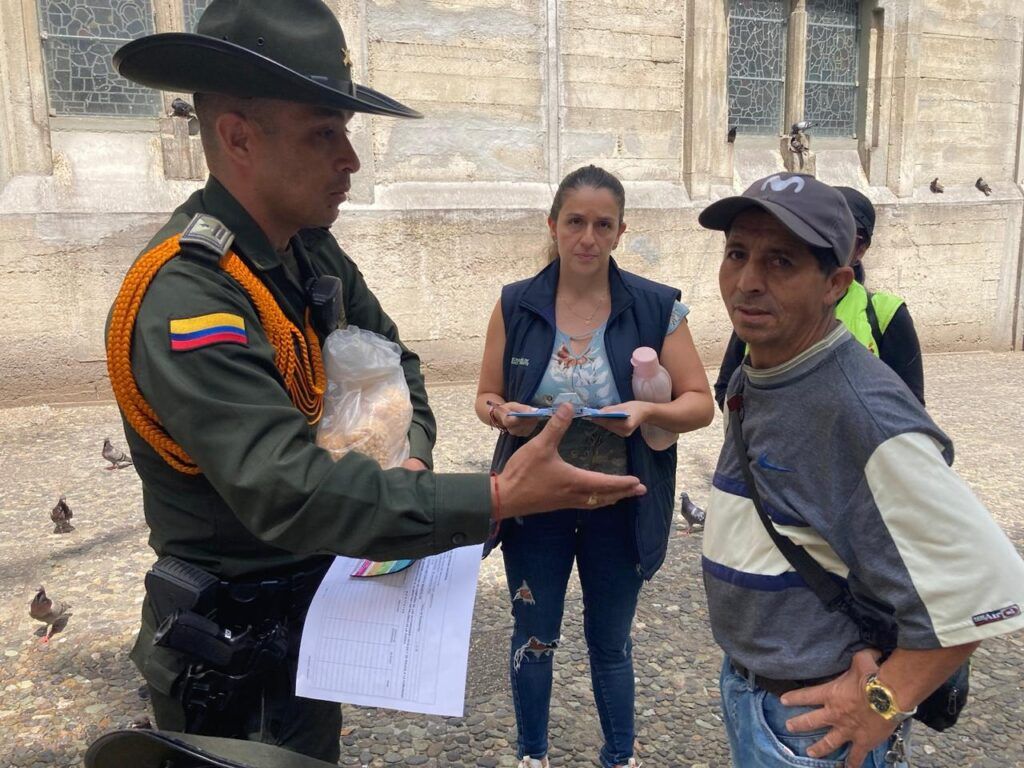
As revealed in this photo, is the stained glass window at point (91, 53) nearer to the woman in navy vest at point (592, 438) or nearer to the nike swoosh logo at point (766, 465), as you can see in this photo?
the woman in navy vest at point (592, 438)

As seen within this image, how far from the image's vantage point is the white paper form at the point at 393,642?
155cm

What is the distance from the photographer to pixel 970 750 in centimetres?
298

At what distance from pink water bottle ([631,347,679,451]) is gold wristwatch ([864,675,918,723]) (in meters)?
1.20

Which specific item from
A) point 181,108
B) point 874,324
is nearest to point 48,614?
point 874,324

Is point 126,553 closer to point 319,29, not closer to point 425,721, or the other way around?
point 425,721

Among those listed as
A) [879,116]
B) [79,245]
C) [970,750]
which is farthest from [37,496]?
[879,116]

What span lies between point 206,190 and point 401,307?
7.41 meters

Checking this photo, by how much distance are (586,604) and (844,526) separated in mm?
1467

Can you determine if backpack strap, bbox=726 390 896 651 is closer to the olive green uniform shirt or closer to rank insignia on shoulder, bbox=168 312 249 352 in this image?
the olive green uniform shirt

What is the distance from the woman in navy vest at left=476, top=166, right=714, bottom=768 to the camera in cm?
264

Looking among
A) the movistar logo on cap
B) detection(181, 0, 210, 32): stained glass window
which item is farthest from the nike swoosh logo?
detection(181, 0, 210, 32): stained glass window

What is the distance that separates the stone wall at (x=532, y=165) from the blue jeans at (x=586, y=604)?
6.61 meters

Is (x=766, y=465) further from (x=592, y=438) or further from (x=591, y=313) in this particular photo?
(x=591, y=313)

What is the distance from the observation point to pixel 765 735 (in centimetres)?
160
